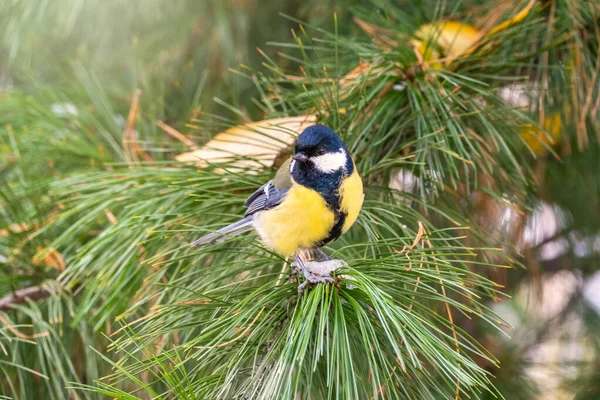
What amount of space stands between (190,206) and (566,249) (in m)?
1.23

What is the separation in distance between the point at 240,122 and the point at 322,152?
21.4 inches

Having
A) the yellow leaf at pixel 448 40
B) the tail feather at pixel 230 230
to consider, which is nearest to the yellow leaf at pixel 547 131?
the yellow leaf at pixel 448 40

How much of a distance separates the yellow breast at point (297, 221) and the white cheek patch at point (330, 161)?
0.05 metres

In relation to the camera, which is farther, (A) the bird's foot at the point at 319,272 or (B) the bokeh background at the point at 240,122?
(B) the bokeh background at the point at 240,122

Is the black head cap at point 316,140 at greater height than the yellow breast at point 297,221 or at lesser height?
greater

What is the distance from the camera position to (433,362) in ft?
2.44

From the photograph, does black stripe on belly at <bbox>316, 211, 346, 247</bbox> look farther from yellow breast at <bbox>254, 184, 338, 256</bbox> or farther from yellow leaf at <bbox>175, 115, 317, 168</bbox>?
yellow leaf at <bbox>175, 115, 317, 168</bbox>

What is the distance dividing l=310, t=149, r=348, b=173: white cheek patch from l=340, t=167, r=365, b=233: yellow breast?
1.3 inches

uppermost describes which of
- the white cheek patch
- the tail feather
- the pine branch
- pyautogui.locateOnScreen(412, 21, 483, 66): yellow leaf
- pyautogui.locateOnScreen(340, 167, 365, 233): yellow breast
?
pyautogui.locateOnScreen(412, 21, 483, 66): yellow leaf

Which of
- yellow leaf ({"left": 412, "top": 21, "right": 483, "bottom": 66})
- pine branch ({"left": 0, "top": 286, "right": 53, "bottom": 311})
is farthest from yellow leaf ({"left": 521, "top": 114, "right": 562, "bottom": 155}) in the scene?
pine branch ({"left": 0, "top": 286, "right": 53, "bottom": 311})

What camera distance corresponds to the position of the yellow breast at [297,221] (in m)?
1.02

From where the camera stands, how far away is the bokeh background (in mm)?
1193

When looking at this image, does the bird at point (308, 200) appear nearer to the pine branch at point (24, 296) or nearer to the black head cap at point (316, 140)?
the black head cap at point (316, 140)

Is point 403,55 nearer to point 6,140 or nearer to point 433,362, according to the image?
point 433,362
